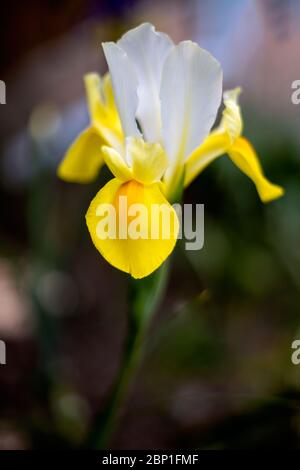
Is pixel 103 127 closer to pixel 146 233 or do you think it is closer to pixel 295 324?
pixel 146 233

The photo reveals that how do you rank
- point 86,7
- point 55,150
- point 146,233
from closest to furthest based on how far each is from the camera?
point 146,233 → point 55,150 → point 86,7

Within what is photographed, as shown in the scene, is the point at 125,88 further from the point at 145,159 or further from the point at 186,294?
the point at 186,294

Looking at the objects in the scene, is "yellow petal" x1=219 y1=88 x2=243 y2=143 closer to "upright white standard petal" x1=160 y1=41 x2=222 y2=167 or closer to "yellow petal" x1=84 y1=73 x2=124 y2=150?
"upright white standard petal" x1=160 y1=41 x2=222 y2=167

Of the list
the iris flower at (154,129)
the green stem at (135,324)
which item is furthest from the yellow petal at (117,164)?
the green stem at (135,324)

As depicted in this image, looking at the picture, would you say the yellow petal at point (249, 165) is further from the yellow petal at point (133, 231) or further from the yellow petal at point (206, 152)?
the yellow petal at point (133, 231)

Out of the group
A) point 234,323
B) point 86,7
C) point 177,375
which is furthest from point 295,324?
point 86,7

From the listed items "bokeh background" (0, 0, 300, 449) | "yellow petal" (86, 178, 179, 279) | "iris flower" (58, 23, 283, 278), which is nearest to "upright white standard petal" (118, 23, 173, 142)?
"iris flower" (58, 23, 283, 278)
